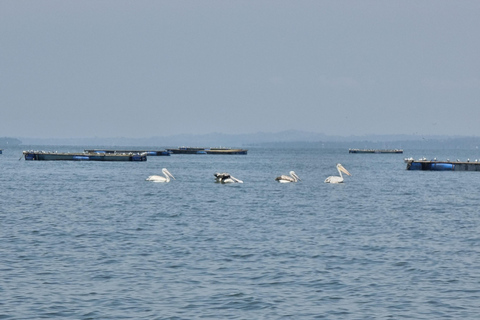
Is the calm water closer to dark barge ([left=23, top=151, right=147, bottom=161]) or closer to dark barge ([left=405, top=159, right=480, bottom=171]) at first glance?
dark barge ([left=405, top=159, right=480, bottom=171])

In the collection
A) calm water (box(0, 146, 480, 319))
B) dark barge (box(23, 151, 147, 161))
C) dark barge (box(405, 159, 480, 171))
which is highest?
dark barge (box(23, 151, 147, 161))

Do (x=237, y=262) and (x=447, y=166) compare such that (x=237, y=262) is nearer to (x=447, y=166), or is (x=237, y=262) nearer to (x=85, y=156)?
(x=447, y=166)

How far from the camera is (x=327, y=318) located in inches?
735

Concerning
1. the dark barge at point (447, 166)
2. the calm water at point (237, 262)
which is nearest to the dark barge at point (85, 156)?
the dark barge at point (447, 166)

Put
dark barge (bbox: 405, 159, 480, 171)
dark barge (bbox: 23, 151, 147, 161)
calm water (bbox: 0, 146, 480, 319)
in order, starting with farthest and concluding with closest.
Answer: dark barge (bbox: 23, 151, 147, 161) → dark barge (bbox: 405, 159, 480, 171) → calm water (bbox: 0, 146, 480, 319)

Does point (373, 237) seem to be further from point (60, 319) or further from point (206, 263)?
point (60, 319)

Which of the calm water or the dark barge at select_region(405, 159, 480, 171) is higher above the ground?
the dark barge at select_region(405, 159, 480, 171)

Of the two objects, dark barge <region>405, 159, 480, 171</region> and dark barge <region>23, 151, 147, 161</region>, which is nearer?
dark barge <region>405, 159, 480, 171</region>

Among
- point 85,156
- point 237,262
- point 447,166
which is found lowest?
point 237,262

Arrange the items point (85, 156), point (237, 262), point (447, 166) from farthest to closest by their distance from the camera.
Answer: point (85, 156) → point (447, 166) → point (237, 262)

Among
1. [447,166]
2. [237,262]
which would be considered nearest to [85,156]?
[447,166]

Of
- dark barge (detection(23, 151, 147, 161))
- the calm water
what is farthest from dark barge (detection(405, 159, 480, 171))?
the calm water

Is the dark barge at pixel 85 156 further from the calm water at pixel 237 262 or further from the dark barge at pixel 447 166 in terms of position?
the calm water at pixel 237 262

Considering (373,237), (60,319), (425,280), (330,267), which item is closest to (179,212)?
(373,237)
